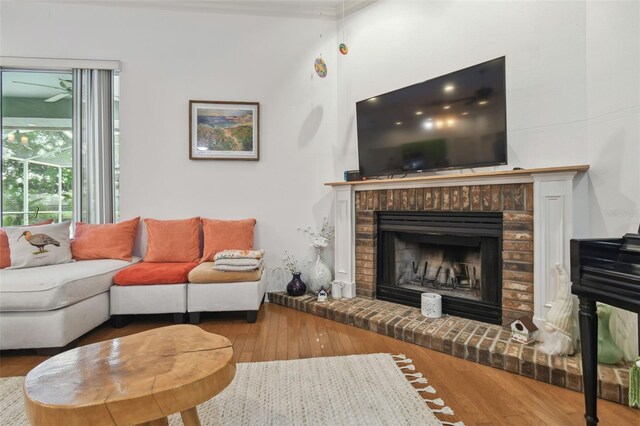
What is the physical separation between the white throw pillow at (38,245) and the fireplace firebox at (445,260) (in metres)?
2.82

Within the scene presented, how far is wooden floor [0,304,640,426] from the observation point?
1.40 metres

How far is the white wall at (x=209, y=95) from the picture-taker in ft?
10.5

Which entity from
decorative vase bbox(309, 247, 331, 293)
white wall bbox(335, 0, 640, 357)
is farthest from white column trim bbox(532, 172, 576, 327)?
decorative vase bbox(309, 247, 331, 293)

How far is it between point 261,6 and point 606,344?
13.1 ft

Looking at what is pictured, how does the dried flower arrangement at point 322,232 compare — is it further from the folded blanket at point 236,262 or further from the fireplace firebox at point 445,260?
the folded blanket at point 236,262

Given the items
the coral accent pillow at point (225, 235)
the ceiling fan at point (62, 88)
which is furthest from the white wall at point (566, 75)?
the ceiling fan at point (62, 88)

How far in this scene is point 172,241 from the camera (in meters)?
2.99

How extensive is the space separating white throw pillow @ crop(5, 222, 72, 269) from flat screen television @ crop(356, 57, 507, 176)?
2763 millimetres

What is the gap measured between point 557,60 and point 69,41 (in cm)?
442

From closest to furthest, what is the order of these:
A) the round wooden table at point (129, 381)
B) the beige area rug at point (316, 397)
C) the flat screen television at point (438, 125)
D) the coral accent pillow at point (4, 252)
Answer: the round wooden table at point (129, 381) < the beige area rug at point (316, 397) < the flat screen television at point (438, 125) < the coral accent pillow at point (4, 252)

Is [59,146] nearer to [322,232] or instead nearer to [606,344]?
[322,232]

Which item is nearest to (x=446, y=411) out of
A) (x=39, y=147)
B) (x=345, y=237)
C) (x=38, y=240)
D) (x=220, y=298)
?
(x=345, y=237)

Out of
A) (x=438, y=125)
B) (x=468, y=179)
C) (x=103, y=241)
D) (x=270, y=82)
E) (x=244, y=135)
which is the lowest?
(x=103, y=241)

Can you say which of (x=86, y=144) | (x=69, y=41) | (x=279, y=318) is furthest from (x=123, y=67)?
(x=279, y=318)
